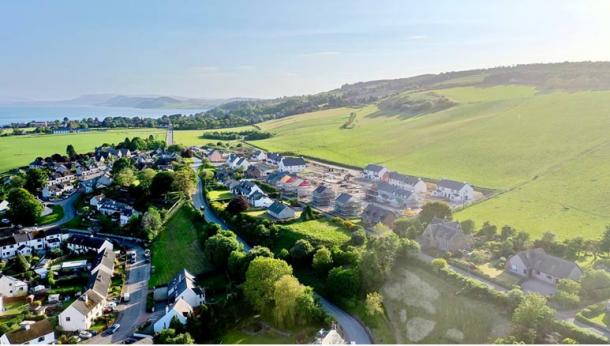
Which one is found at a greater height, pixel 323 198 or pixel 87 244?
pixel 323 198

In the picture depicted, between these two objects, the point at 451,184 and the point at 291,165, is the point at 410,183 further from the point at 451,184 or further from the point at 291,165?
the point at 291,165

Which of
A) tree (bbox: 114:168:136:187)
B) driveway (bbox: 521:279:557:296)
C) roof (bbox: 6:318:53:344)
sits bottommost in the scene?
roof (bbox: 6:318:53:344)

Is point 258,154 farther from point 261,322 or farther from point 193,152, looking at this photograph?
point 261,322

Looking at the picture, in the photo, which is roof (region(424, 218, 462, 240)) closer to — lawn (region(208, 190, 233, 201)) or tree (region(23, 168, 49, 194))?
lawn (region(208, 190, 233, 201))

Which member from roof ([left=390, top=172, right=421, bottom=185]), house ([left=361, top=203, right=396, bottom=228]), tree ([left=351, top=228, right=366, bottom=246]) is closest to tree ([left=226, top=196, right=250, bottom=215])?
house ([left=361, top=203, right=396, bottom=228])

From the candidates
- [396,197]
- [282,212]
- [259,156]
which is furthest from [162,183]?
[396,197]

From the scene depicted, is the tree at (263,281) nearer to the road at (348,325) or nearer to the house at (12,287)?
the road at (348,325)
